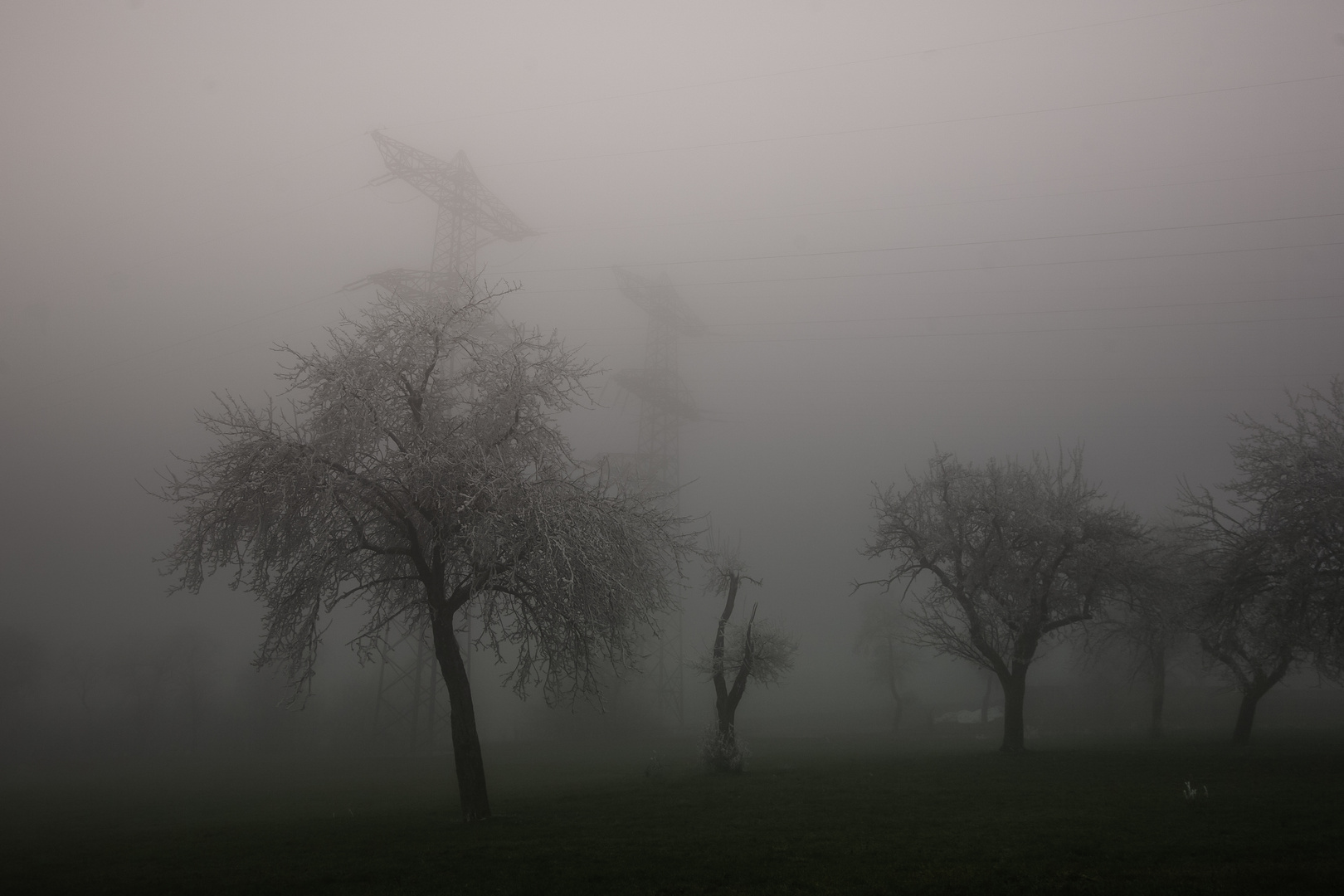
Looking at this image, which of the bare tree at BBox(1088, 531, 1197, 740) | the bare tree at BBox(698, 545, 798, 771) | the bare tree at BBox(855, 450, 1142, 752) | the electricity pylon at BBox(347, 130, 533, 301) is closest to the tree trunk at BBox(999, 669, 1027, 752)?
the bare tree at BBox(855, 450, 1142, 752)

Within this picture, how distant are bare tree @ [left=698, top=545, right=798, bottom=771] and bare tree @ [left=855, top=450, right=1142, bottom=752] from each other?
239 inches

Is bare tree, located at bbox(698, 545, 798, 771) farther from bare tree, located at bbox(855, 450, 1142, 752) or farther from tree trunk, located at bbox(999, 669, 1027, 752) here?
tree trunk, located at bbox(999, 669, 1027, 752)

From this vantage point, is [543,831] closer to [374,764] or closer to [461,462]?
[461,462]

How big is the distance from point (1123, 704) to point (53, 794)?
67.2 metres

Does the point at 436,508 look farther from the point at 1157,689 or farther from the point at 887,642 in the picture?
the point at 887,642

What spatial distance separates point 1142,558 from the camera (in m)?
26.9

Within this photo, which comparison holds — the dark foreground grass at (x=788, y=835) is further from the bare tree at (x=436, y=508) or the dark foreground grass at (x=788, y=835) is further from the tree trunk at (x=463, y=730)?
the bare tree at (x=436, y=508)

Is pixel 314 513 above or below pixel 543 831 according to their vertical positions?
above

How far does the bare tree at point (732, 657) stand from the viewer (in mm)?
25844

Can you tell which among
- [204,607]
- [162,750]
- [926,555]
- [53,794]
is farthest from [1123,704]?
[204,607]

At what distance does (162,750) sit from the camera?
212ft

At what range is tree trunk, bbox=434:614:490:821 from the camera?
16.8 meters

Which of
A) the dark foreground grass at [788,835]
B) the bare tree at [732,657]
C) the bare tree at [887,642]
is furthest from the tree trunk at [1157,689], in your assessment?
the bare tree at [887,642]

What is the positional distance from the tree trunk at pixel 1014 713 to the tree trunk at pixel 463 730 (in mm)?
19334
